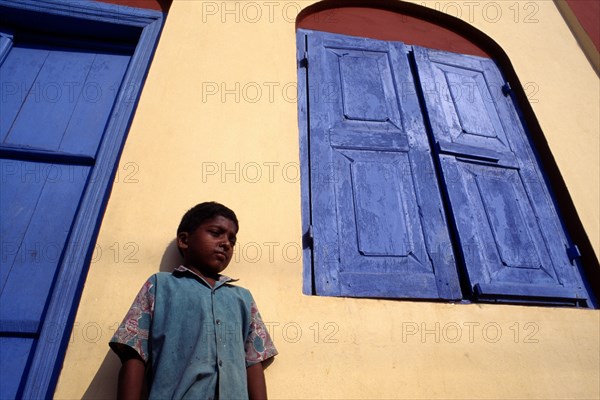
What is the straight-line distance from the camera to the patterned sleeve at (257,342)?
5.86 ft

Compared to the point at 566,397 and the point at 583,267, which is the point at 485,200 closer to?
the point at 583,267

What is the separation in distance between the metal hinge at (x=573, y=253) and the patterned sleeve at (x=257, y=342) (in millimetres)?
1950

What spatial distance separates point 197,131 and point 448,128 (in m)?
1.64

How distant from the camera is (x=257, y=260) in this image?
2156mm

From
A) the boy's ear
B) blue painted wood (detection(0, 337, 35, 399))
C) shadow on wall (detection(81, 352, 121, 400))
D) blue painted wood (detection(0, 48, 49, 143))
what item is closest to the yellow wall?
shadow on wall (detection(81, 352, 121, 400))

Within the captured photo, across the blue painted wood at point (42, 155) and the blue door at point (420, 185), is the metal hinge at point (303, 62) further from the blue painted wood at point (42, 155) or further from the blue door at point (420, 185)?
the blue painted wood at point (42, 155)

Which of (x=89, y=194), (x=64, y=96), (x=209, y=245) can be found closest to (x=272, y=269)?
(x=209, y=245)

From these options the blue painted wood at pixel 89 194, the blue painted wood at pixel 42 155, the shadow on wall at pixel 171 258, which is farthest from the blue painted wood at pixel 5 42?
the shadow on wall at pixel 171 258

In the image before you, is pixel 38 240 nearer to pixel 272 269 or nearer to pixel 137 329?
pixel 137 329

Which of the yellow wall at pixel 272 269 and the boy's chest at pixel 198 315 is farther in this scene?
the yellow wall at pixel 272 269

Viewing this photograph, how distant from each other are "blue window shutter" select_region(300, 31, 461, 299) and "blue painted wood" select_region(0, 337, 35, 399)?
4.27ft

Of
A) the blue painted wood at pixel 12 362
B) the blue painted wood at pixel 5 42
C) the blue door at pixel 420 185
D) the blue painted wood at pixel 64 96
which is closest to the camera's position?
the blue painted wood at pixel 12 362

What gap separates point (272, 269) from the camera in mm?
2154

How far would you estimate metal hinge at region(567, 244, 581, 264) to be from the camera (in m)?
2.67
